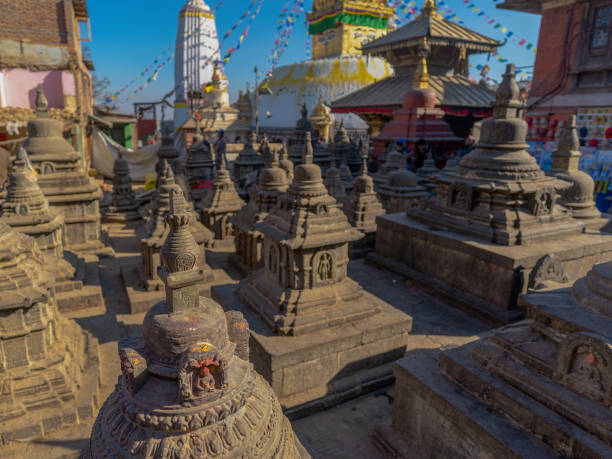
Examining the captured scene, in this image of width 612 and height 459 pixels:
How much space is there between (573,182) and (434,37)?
59.3 ft

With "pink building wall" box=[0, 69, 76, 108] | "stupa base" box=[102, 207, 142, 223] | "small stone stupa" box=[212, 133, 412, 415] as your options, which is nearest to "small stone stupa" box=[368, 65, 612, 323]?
"small stone stupa" box=[212, 133, 412, 415]

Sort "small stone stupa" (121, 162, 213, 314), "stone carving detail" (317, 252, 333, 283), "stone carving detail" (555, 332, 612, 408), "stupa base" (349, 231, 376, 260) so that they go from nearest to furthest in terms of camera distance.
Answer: "stone carving detail" (555, 332, 612, 408) → "stone carving detail" (317, 252, 333, 283) → "small stone stupa" (121, 162, 213, 314) → "stupa base" (349, 231, 376, 260)

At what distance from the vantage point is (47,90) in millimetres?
20172

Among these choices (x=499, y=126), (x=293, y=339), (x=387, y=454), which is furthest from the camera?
(x=499, y=126)

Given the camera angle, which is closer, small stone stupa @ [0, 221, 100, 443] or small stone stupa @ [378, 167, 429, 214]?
small stone stupa @ [0, 221, 100, 443]

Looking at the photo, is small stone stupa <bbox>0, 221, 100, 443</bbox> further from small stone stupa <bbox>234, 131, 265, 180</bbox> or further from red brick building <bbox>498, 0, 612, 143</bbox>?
red brick building <bbox>498, 0, 612, 143</bbox>

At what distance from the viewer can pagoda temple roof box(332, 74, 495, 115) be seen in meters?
22.5

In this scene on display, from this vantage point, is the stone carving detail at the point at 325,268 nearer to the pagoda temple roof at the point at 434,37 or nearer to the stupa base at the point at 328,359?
the stupa base at the point at 328,359

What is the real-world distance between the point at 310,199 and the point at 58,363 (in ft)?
12.0

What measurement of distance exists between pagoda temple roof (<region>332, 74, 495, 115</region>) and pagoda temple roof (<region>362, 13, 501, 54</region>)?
200 centimetres

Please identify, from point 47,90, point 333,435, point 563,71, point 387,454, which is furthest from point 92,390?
point 47,90

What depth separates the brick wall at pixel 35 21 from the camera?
1869 centimetres

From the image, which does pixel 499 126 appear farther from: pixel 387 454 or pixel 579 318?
pixel 387 454

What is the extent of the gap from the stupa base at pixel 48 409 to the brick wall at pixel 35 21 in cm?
2101
